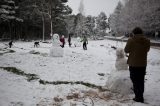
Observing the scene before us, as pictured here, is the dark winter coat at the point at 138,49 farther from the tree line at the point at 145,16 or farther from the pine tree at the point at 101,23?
the pine tree at the point at 101,23

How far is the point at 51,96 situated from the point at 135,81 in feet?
8.72

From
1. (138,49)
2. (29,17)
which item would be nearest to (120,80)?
(138,49)

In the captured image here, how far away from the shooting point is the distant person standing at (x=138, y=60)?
25.2 ft

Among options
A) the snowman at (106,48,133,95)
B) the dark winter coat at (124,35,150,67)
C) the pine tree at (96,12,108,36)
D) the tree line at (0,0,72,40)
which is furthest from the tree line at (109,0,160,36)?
the pine tree at (96,12,108,36)

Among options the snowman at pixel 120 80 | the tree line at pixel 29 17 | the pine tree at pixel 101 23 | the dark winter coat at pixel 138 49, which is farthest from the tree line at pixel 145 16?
the pine tree at pixel 101 23

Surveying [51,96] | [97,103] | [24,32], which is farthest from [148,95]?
[24,32]

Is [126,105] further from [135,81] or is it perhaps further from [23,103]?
[23,103]

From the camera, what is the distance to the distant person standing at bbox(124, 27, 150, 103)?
7.67 metres

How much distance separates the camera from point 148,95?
8273 millimetres

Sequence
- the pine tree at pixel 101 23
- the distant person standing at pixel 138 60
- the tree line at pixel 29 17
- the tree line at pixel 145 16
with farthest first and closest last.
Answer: the pine tree at pixel 101 23 → the tree line at pixel 145 16 → the tree line at pixel 29 17 → the distant person standing at pixel 138 60

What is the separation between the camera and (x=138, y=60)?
7723 millimetres

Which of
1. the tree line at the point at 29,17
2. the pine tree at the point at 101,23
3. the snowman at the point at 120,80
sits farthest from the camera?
the pine tree at the point at 101,23

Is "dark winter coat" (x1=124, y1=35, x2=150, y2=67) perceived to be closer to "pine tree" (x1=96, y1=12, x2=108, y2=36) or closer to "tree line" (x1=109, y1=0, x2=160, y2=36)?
"tree line" (x1=109, y1=0, x2=160, y2=36)

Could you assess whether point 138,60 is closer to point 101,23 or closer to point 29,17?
point 29,17
